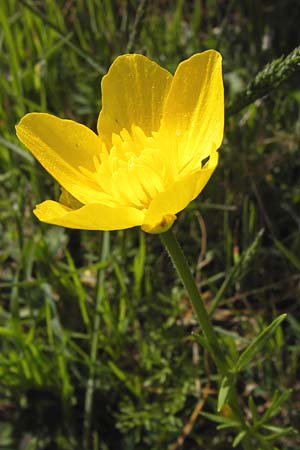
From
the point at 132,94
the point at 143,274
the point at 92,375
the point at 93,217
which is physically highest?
the point at 132,94

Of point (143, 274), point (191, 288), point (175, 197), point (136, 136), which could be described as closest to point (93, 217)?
point (175, 197)

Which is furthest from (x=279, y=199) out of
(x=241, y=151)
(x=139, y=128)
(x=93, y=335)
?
(x=139, y=128)

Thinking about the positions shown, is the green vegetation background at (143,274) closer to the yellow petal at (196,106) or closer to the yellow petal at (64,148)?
the yellow petal at (196,106)

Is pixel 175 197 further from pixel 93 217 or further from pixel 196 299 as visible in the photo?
pixel 196 299

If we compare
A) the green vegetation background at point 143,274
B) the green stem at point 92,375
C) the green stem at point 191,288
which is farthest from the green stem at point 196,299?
the green stem at point 92,375

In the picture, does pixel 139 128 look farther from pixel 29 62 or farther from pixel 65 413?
pixel 29 62
